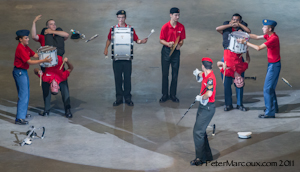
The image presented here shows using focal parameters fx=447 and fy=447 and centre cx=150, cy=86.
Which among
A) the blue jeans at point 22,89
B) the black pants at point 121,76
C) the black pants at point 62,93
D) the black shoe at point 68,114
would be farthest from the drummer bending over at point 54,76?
the black pants at point 121,76

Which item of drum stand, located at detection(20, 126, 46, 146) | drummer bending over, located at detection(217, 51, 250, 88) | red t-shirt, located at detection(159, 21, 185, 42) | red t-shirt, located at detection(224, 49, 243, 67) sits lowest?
drum stand, located at detection(20, 126, 46, 146)

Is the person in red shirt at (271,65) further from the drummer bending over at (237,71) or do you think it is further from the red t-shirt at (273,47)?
the drummer bending over at (237,71)

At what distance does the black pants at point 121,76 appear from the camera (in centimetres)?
1009

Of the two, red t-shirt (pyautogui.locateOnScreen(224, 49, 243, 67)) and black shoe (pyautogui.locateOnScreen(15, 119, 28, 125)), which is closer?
black shoe (pyautogui.locateOnScreen(15, 119, 28, 125))

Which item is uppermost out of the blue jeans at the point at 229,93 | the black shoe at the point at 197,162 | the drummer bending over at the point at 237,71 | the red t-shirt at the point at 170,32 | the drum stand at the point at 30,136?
the red t-shirt at the point at 170,32

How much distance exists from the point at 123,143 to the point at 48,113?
7.20ft

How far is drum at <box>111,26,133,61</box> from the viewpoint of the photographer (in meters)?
9.70

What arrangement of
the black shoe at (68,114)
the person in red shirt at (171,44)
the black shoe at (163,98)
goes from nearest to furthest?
1. the black shoe at (68,114)
2. the person in red shirt at (171,44)
3. the black shoe at (163,98)

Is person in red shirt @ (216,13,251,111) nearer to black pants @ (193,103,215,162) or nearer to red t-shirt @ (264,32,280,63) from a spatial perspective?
red t-shirt @ (264,32,280,63)

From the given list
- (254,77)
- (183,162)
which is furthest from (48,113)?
(254,77)

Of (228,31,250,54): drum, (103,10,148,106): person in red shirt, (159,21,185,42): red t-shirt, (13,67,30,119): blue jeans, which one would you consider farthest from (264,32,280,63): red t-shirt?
(13,67,30,119): blue jeans

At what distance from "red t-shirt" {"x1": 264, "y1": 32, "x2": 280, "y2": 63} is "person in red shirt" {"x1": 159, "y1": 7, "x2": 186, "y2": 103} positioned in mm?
1991

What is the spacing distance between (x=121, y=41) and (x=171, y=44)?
1129 millimetres

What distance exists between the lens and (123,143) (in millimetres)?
8422
